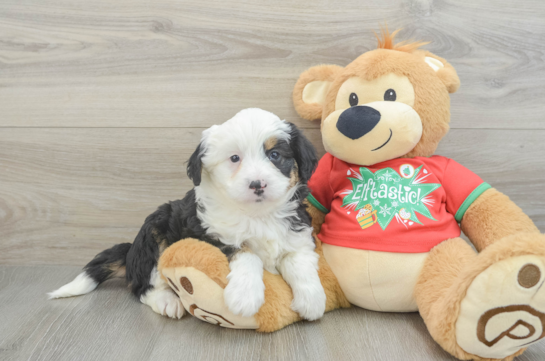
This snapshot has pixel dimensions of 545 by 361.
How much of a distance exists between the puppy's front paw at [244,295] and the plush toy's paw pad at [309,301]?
15 cm

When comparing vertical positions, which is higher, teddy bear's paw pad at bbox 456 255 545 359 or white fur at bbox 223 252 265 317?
teddy bear's paw pad at bbox 456 255 545 359

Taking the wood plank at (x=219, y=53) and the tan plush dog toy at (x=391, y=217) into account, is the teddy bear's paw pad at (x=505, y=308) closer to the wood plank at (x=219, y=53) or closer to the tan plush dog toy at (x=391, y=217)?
the tan plush dog toy at (x=391, y=217)

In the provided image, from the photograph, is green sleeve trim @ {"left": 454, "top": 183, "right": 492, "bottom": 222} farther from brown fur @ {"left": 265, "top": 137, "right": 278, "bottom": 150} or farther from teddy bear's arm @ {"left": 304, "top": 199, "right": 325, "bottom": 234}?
brown fur @ {"left": 265, "top": 137, "right": 278, "bottom": 150}

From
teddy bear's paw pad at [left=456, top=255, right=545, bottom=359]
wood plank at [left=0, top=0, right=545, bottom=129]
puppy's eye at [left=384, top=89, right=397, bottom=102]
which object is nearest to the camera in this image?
teddy bear's paw pad at [left=456, top=255, right=545, bottom=359]

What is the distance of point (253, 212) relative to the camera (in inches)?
54.7

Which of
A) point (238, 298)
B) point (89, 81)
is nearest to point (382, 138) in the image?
point (238, 298)

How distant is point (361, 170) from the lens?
151 centimetres

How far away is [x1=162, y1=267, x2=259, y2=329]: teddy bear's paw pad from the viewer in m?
1.28

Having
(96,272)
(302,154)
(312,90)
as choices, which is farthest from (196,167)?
(96,272)

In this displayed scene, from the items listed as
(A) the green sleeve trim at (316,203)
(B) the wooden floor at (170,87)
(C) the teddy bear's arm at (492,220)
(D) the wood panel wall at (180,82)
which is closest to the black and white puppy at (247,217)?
(A) the green sleeve trim at (316,203)

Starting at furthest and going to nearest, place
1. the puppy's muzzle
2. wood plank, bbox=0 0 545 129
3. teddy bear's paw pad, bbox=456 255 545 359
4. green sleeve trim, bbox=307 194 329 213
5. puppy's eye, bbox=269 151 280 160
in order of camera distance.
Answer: wood plank, bbox=0 0 545 129
green sleeve trim, bbox=307 194 329 213
puppy's eye, bbox=269 151 280 160
the puppy's muzzle
teddy bear's paw pad, bbox=456 255 545 359

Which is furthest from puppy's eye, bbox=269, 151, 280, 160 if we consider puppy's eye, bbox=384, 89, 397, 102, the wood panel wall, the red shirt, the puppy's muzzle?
the wood panel wall

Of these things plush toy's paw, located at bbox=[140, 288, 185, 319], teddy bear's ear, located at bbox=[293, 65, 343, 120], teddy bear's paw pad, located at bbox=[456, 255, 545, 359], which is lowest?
plush toy's paw, located at bbox=[140, 288, 185, 319]

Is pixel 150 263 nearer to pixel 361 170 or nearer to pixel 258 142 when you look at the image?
pixel 258 142
